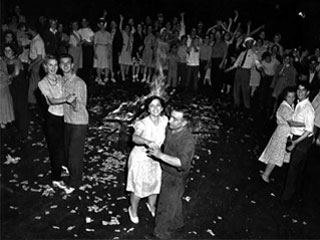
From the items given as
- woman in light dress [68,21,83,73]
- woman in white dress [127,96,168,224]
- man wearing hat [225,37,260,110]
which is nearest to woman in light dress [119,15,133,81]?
woman in light dress [68,21,83,73]

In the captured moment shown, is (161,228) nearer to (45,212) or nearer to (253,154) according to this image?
(45,212)

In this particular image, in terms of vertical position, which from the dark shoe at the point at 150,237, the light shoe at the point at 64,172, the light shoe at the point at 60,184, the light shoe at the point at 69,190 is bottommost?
the dark shoe at the point at 150,237

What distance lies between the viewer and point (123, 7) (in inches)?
724

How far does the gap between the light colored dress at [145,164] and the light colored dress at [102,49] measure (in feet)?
25.2

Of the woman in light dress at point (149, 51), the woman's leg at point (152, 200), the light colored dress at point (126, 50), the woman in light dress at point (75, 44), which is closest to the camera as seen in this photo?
the woman's leg at point (152, 200)

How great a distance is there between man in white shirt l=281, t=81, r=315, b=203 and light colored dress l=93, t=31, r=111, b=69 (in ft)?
24.3

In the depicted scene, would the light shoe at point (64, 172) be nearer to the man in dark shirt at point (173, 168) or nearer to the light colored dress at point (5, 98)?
the light colored dress at point (5, 98)

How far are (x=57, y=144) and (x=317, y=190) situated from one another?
426cm

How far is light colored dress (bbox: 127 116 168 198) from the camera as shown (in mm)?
4836

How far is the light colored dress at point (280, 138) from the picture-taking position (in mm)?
6094

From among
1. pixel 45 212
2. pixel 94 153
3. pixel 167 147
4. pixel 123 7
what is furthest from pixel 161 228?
pixel 123 7

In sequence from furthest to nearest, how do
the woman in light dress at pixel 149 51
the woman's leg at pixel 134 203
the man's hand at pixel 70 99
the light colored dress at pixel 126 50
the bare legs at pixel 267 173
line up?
the woman in light dress at pixel 149 51, the light colored dress at pixel 126 50, the bare legs at pixel 267 173, the man's hand at pixel 70 99, the woman's leg at pixel 134 203

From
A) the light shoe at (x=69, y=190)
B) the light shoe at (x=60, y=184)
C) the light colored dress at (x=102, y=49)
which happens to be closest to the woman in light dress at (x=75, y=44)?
the light colored dress at (x=102, y=49)

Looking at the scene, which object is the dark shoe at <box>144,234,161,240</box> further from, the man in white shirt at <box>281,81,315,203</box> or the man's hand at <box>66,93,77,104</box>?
the man in white shirt at <box>281,81,315,203</box>
